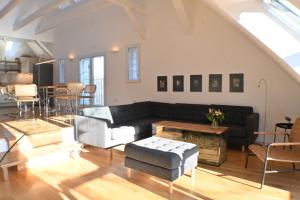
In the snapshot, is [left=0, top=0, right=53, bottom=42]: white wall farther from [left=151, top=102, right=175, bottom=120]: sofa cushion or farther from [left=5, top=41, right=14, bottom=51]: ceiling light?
[left=151, top=102, right=175, bottom=120]: sofa cushion

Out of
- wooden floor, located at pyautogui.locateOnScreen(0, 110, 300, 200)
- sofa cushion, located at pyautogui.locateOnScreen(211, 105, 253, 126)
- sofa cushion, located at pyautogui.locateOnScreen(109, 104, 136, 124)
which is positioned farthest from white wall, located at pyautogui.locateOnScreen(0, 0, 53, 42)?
sofa cushion, located at pyautogui.locateOnScreen(211, 105, 253, 126)

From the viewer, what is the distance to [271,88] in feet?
14.6

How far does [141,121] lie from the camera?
15.3 ft

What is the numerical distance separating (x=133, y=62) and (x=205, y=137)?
3795 mm

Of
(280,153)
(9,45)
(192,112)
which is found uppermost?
(9,45)

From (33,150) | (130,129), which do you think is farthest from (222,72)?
(33,150)

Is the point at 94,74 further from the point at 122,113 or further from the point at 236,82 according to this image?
the point at 236,82

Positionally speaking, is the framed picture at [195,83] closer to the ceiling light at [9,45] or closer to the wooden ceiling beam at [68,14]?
the wooden ceiling beam at [68,14]

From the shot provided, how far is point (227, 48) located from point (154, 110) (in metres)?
2.19

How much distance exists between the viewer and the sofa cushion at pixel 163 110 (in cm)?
524

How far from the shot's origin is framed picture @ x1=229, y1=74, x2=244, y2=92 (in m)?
4.79

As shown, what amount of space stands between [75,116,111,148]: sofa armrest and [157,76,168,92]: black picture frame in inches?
106

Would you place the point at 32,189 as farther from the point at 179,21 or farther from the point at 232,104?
the point at 179,21

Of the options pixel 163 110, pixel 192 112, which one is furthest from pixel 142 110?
pixel 192 112
